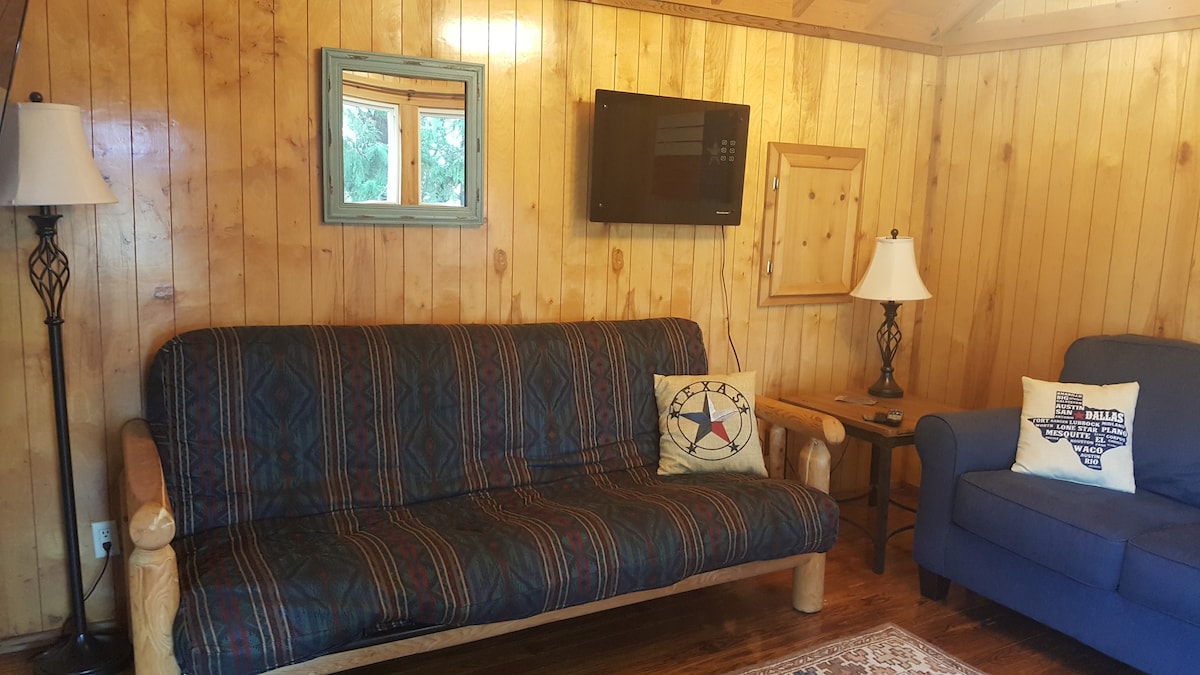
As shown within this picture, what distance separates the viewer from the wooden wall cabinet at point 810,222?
3.71m

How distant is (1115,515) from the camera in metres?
2.59

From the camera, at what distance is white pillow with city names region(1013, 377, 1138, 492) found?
2.85 metres

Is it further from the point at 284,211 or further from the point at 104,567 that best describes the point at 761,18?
the point at 104,567

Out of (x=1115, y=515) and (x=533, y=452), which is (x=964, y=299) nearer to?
(x=1115, y=515)

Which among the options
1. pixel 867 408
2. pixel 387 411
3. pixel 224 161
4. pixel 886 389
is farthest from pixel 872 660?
pixel 224 161

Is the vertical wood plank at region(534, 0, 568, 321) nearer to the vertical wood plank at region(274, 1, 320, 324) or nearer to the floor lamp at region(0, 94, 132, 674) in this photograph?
the vertical wood plank at region(274, 1, 320, 324)

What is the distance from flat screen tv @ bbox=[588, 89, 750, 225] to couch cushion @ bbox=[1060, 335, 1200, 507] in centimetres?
147

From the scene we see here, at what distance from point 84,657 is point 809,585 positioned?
219 cm

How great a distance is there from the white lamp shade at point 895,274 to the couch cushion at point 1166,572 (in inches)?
54.0

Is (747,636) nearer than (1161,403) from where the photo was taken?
Yes

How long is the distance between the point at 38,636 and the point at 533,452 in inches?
61.2

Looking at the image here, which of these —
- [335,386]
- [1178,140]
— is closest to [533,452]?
[335,386]

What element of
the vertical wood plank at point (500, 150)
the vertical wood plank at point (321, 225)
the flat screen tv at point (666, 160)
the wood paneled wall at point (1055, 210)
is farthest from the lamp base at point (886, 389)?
the vertical wood plank at point (321, 225)

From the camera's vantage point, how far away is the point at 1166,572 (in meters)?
2.36
